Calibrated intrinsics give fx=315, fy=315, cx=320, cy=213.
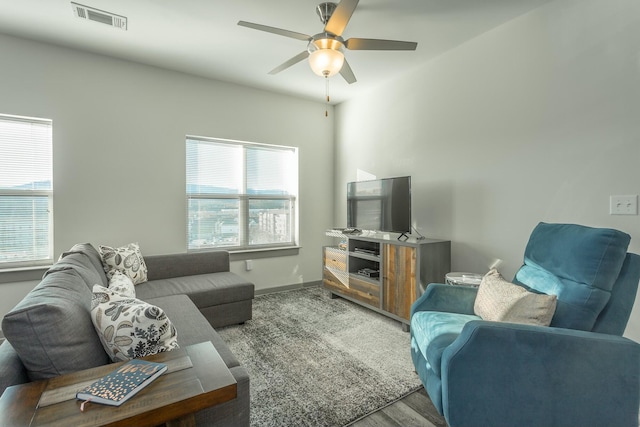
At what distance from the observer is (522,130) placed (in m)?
2.59

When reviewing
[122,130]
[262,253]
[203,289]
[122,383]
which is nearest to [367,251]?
[262,253]

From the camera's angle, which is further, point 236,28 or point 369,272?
point 369,272

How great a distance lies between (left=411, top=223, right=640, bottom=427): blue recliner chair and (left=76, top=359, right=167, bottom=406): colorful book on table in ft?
3.96

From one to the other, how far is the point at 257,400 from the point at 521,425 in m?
1.38

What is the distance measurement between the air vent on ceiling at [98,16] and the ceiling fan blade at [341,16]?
5.79ft

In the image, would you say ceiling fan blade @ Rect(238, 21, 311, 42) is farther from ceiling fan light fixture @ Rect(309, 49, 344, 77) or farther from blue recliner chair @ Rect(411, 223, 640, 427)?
blue recliner chair @ Rect(411, 223, 640, 427)

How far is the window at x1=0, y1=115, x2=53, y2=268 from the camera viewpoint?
9.39 ft

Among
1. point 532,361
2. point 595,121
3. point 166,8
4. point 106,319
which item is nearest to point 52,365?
point 106,319

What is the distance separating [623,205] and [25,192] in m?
4.79

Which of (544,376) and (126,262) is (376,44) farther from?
(126,262)

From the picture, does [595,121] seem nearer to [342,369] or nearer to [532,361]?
[532,361]

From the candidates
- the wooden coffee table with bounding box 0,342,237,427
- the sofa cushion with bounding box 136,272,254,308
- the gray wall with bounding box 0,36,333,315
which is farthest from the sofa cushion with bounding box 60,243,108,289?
the wooden coffee table with bounding box 0,342,237,427

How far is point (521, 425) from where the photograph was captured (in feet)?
4.47

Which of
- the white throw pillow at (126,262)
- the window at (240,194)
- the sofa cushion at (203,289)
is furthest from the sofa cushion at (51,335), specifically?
the window at (240,194)
